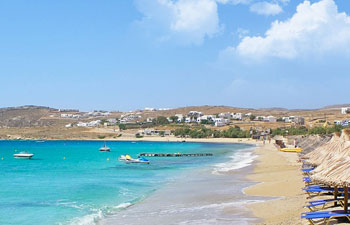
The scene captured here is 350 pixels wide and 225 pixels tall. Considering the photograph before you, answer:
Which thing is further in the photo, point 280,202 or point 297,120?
point 297,120

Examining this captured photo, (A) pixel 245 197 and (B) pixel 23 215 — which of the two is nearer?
(B) pixel 23 215

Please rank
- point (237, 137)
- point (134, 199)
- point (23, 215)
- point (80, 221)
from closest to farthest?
point (80, 221)
point (23, 215)
point (134, 199)
point (237, 137)

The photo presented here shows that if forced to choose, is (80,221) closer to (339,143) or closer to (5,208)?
(5,208)

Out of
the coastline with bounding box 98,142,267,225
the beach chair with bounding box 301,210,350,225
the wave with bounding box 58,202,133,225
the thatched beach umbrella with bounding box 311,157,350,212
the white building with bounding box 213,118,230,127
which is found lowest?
the wave with bounding box 58,202,133,225

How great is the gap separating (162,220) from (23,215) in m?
7.33

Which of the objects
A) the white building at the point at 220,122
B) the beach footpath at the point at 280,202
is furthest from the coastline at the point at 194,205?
the white building at the point at 220,122

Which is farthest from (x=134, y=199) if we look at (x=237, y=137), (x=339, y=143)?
(x=237, y=137)

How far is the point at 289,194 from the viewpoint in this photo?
2302cm

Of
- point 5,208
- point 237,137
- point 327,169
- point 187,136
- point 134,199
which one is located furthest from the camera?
point 187,136

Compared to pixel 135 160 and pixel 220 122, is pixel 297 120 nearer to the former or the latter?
pixel 220 122

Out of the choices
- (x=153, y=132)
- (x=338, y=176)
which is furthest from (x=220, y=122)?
(x=338, y=176)

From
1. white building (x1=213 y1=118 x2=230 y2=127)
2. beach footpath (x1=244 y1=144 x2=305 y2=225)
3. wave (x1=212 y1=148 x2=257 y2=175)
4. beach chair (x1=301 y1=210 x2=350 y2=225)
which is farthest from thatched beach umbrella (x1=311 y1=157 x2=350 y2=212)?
white building (x1=213 y1=118 x2=230 y2=127)

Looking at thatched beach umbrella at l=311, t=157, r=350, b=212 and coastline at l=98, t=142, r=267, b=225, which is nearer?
thatched beach umbrella at l=311, t=157, r=350, b=212

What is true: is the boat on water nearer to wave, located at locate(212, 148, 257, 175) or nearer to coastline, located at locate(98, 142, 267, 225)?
wave, located at locate(212, 148, 257, 175)
